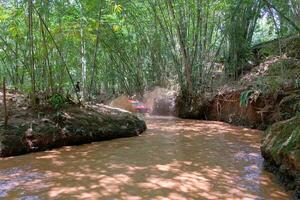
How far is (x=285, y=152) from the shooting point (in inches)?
118

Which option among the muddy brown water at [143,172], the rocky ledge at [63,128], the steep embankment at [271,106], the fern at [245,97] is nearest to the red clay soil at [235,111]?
the steep embankment at [271,106]

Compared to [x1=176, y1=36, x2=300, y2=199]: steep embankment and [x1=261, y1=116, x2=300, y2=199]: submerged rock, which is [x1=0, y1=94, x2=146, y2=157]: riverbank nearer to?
[x1=176, y1=36, x2=300, y2=199]: steep embankment

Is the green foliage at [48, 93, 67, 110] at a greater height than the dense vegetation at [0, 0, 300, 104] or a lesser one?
lesser

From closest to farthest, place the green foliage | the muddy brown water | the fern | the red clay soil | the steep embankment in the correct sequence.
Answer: the muddy brown water < the steep embankment < the green foliage < the fern < the red clay soil

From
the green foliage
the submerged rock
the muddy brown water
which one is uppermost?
the green foliage

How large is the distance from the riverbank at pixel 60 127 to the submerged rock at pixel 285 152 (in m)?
2.44

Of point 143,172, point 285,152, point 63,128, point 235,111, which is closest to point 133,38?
point 235,111

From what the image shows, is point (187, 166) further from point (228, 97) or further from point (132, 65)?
point (132, 65)

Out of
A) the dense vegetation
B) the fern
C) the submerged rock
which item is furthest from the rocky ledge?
the submerged rock

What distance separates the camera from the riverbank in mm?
4223

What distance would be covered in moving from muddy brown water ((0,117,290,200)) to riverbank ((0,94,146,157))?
177 millimetres

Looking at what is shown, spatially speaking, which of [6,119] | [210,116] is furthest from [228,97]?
[6,119]

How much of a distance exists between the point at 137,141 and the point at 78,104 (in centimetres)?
114

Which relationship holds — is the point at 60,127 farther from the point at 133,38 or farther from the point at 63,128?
the point at 133,38
